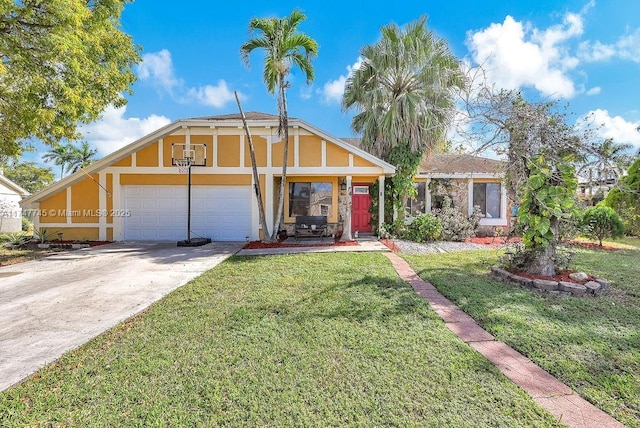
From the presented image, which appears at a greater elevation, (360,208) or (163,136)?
(163,136)

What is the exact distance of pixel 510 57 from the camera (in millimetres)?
6727

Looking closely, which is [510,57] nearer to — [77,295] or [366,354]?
[366,354]

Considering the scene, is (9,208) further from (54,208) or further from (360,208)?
(360,208)

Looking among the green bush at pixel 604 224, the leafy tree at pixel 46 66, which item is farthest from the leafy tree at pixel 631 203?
the leafy tree at pixel 46 66

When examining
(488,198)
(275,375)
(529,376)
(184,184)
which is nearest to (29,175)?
(184,184)

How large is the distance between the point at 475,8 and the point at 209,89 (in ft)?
39.8

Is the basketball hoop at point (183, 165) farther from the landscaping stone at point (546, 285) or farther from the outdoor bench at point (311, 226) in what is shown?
the landscaping stone at point (546, 285)

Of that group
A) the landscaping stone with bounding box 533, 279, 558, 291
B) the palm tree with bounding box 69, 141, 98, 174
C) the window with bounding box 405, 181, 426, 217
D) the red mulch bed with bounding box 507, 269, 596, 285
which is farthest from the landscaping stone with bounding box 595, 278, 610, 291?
the palm tree with bounding box 69, 141, 98, 174

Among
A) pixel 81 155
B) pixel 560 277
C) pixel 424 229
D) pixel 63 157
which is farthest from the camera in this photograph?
pixel 81 155

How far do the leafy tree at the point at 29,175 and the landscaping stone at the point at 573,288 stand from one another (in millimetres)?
42391

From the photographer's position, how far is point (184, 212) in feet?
37.7

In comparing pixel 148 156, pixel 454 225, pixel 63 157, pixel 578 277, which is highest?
pixel 63 157

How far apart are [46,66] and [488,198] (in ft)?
55.5

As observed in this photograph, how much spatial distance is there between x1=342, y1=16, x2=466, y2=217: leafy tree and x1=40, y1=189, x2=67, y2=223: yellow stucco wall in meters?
12.7
